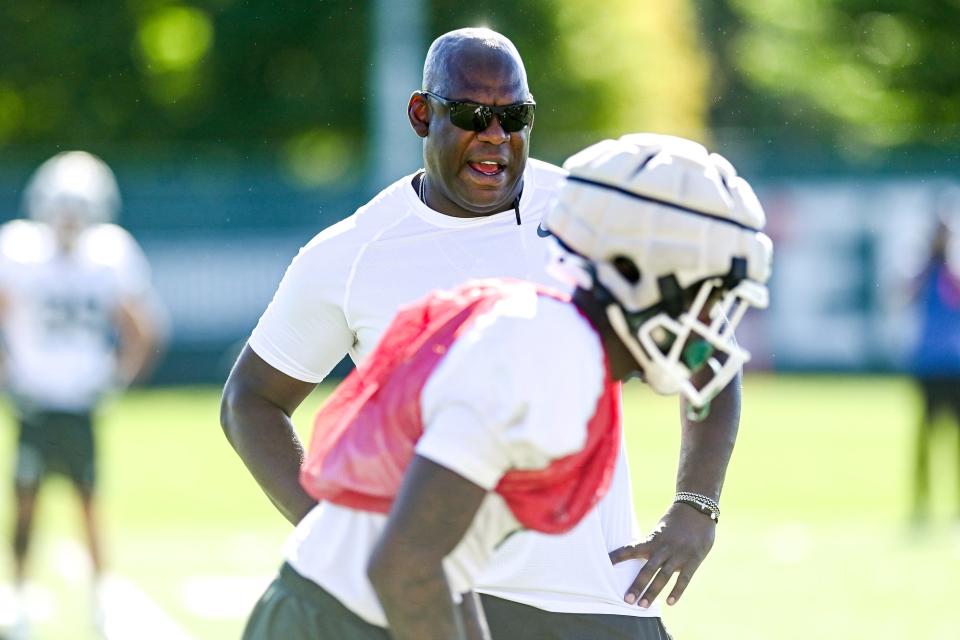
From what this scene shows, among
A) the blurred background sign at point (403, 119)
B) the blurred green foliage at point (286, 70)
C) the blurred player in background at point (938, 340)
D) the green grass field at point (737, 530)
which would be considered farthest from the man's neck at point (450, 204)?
the blurred green foliage at point (286, 70)

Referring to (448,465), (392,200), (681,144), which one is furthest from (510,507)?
(392,200)

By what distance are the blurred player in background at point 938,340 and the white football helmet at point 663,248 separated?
9635 mm

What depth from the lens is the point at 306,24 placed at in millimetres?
33188

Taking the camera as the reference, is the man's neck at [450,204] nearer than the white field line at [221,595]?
Yes

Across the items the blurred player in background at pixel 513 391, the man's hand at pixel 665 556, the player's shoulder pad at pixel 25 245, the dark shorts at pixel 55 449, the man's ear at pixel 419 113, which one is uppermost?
the man's ear at pixel 419 113

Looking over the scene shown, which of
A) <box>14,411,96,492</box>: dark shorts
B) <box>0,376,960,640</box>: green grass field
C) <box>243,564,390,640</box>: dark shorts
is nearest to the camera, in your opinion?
<box>243,564,390,640</box>: dark shorts

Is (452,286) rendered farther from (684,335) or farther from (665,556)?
(684,335)

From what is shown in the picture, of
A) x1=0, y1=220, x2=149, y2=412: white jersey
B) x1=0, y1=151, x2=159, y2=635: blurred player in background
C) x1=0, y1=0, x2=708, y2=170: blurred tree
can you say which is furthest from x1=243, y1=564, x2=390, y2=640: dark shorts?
x1=0, y1=0, x2=708, y2=170: blurred tree

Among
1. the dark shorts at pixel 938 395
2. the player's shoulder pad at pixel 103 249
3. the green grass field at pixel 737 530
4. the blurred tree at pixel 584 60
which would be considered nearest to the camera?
the green grass field at pixel 737 530

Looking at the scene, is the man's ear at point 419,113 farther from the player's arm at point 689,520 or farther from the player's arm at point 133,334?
Answer: the player's arm at point 133,334

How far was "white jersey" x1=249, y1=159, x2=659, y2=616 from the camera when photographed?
400 centimetres

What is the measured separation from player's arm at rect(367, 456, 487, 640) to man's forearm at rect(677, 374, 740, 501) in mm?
1346

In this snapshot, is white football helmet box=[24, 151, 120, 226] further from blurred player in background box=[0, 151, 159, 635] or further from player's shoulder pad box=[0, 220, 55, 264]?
player's shoulder pad box=[0, 220, 55, 264]

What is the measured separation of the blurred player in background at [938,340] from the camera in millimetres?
12484
